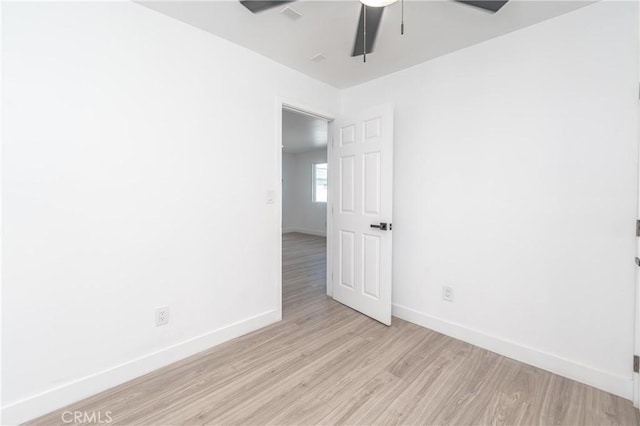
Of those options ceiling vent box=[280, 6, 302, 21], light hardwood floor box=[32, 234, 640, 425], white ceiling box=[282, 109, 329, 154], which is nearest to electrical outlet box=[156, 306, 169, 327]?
light hardwood floor box=[32, 234, 640, 425]

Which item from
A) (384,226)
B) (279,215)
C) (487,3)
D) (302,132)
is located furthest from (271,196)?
(302,132)

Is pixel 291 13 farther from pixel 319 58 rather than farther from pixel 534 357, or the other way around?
pixel 534 357

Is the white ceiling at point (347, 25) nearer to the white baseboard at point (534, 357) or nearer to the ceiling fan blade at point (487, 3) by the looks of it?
the ceiling fan blade at point (487, 3)

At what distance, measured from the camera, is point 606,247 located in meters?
1.75

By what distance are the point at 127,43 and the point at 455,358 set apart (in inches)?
125

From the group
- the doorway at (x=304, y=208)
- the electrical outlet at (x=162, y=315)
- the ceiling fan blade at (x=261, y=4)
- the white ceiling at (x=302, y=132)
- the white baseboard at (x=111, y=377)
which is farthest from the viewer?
the white ceiling at (x=302, y=132)

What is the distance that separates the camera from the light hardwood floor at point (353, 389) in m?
1.52

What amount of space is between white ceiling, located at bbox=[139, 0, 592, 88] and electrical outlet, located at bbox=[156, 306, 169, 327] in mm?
2079

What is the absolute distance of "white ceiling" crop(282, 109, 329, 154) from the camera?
4.73 meters

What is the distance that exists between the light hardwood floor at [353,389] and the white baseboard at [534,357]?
0.05 meters

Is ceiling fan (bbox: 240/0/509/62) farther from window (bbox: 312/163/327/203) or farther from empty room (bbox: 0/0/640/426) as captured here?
window (bbox: 312/163/327/203)

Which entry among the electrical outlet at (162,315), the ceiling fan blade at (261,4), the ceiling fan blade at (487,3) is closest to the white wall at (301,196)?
the electrical outlet at (162,315)

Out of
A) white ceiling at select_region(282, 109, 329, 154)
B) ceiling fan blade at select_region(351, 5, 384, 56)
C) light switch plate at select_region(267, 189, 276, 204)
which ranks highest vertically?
white ceiling at select_region(282, 109, 329, 154)

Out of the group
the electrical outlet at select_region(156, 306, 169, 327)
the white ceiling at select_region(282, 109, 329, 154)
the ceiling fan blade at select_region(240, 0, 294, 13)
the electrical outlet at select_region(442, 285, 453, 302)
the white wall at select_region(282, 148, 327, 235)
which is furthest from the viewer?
the white wall at select_region(282, 148, 327, 235)
